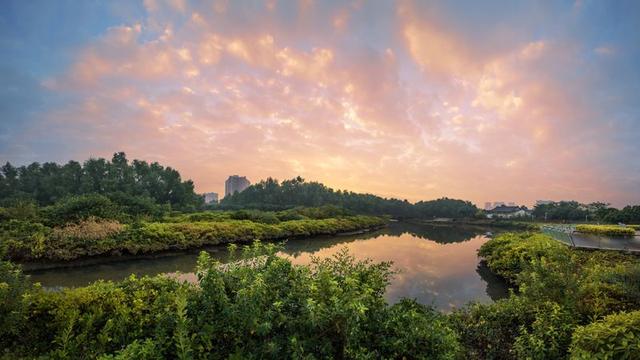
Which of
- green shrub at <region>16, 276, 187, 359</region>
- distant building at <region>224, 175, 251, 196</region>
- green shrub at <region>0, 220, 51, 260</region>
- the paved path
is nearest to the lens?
green shrub at <region>16, 276, 187, 359</region>

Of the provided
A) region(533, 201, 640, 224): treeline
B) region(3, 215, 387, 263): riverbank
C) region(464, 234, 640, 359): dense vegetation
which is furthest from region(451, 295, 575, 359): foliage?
region(533, 201, 640, 224): treeline

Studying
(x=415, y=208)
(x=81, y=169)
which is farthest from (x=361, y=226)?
(x=415, y=208)

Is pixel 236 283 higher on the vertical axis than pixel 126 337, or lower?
higher

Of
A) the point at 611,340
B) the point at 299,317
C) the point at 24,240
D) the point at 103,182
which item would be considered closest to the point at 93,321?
the point at 299,317

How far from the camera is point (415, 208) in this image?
89125 millimetres

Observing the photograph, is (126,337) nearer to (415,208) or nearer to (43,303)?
(43,303)

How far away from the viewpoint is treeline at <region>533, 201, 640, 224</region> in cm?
3612

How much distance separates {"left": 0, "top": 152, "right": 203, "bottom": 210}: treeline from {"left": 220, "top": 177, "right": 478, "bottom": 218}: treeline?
2535 centimetres

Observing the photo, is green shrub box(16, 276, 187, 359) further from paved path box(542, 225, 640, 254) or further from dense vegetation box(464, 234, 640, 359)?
paved path box(542, 225, 640, 254)

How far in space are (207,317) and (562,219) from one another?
7652cm

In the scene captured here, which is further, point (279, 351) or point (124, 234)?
point (124, 234)

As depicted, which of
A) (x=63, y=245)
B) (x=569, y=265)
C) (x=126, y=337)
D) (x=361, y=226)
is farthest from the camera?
(x=361, y=226)

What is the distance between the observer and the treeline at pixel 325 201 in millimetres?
78000

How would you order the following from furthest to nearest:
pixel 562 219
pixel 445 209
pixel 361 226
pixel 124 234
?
pixel 445 209 < pixel 562 219 < pixel 361 226 < pixel 124 234
